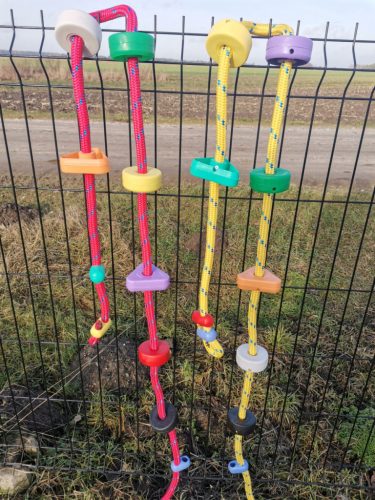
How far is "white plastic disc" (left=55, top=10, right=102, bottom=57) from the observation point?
1327 mm

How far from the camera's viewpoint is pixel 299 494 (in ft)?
7.68

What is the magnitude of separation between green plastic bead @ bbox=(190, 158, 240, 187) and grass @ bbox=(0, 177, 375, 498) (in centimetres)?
57

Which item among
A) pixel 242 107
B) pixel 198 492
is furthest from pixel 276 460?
pixel 242 107

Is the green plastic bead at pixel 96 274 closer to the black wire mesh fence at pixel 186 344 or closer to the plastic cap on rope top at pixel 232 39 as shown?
the black wire mesh fence at pixel 186 344

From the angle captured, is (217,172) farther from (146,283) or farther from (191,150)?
(191,150)

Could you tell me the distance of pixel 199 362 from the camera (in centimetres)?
306

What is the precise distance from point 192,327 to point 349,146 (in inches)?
353

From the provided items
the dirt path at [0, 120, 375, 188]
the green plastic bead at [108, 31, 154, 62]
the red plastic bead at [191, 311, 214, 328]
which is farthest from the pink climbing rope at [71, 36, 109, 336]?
the dirt path at [0, 120, 375, 188]

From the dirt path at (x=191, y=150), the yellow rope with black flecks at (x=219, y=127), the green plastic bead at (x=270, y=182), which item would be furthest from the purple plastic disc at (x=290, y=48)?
the dirt path at (x=191, y=150)

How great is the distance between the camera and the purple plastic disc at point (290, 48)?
137 centimetres

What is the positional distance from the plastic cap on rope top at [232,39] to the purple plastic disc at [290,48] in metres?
0.10

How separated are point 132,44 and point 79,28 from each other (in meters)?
0.18

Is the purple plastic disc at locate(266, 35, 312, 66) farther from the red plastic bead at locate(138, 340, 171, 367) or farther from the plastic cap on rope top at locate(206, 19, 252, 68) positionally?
the red plastic bead at locate(138, 340, 171, 367)

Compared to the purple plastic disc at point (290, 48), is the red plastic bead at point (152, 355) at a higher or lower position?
lower
